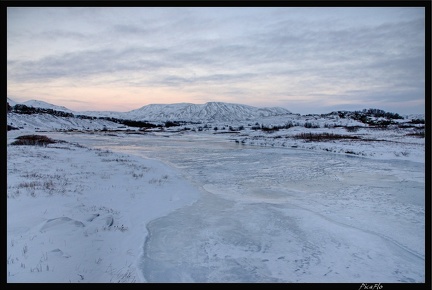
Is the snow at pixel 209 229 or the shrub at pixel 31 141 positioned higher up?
the shrub at pixel 31 141

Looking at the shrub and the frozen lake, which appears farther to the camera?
the shrub

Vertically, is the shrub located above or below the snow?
above

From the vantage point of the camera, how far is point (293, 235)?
309 inches

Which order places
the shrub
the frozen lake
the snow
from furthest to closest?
the shrub → the frozen lake → the snow

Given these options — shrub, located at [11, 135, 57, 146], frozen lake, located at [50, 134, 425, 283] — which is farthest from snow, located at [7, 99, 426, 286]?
shrub, located at [11, 135, 57, 146]

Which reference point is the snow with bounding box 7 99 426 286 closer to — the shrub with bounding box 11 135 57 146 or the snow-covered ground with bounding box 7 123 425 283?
the snow-covered ground with bounding box 7 123 425 283

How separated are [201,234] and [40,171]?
10664 millimetres

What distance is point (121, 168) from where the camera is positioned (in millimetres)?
17828

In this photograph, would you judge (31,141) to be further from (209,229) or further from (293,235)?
(293,235)

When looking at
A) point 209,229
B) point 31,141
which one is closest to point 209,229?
point 209,229

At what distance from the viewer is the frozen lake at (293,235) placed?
590 cm

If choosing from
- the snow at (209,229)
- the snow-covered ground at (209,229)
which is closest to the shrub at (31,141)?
the snow at (209,229)

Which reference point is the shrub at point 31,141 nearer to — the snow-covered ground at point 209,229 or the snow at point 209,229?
the snow at point 209,229

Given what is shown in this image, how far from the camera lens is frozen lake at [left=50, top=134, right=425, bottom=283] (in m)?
5.90
